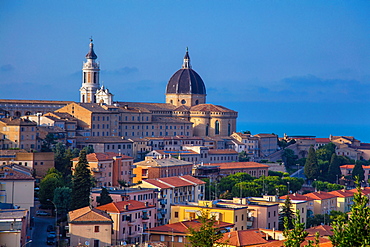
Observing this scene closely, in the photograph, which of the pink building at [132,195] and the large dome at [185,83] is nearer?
the pink building at [132,195]

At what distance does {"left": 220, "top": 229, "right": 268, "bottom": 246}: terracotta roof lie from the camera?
39688mm

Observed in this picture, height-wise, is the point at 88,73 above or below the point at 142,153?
above

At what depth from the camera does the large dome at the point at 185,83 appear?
10081cm

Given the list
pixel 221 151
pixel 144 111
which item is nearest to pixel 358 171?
pixel 221 151

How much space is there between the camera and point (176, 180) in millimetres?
57875

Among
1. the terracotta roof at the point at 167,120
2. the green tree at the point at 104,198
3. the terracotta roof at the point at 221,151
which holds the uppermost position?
the terracotta roof at the point at 167,120

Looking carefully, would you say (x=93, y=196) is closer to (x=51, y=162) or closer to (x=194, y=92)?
(x=51, y=162)

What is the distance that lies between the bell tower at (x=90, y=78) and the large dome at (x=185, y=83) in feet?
34.7

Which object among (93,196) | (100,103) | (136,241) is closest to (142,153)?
(100,103)

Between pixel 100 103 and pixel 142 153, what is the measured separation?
8.08 meters

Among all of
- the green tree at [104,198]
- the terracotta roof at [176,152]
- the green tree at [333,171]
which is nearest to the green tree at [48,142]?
the terracotta roof at [176,152]

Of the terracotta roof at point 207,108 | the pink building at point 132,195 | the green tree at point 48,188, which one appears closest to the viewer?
the pink building at point 132,195

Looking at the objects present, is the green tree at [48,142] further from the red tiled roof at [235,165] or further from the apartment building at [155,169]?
the red tiled roof at [235,165]

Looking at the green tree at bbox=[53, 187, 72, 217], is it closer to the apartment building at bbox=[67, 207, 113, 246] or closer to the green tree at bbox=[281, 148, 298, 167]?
the apartment building at bbox=[67, 207, 113, 246]
